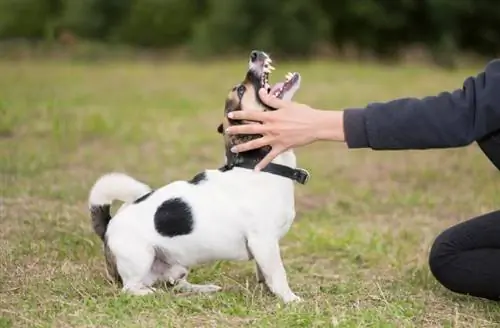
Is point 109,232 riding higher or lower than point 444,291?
higher

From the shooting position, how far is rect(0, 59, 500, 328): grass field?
11.3ft

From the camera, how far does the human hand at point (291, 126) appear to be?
314 centimetres

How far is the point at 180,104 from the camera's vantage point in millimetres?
10648

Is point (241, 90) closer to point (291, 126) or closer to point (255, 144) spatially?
point (255, 144)

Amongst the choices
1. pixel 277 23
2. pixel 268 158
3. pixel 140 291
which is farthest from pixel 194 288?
pixel 277 23

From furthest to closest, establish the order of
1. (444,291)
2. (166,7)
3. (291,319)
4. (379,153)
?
(166,7), (379,153), (444,291), (291,319)

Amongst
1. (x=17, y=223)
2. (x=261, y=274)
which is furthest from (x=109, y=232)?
(x=17, y=223)

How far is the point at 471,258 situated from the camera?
12.4 ft

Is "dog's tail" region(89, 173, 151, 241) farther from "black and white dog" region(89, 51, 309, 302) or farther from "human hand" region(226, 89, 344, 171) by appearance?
"human hand" region(226, 89, 344, 171)

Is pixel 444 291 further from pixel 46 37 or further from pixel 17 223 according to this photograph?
pixel 46 37

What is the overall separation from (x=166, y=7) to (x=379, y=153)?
11.5 meters

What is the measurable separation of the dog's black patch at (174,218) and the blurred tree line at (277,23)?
1450 centimetres

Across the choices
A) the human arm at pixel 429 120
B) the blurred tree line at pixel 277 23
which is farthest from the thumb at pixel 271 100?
the blurred tree line at pixel 277 23

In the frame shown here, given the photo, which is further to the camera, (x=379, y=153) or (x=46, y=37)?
(x=46, y=37)
